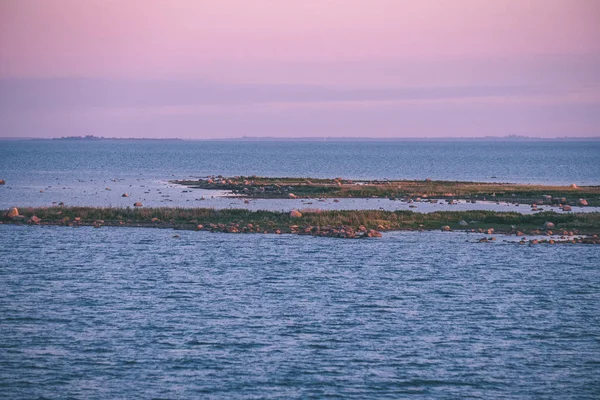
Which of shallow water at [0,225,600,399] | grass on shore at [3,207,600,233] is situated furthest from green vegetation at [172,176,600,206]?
shallow water at [0,225,600,399]

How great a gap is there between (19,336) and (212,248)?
23381 mm

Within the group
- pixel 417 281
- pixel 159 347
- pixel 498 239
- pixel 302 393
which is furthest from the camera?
pixel 498 239

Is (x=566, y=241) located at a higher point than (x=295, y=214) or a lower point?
lower

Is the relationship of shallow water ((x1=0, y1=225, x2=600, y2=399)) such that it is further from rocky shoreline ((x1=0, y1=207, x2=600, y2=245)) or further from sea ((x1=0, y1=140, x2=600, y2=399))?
rocky shoreline ((x1=0, y1=207, x2=600, y2=245))

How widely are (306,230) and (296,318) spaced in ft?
87.1

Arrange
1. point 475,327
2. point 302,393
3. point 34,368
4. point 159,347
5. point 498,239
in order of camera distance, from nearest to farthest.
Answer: point 302,393
point 34,368
point 159,347
point 475,327
point 498,239

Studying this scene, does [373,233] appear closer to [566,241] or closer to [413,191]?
[566,241]

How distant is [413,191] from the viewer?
3666 inches

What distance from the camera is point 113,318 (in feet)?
111

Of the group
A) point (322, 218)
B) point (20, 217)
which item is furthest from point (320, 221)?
point (20, 217)

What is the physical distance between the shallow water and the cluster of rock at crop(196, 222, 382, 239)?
4.79 metres

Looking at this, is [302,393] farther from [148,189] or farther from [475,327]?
[148,189]

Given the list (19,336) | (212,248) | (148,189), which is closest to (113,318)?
(19,336)

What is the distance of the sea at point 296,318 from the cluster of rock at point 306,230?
199 cm
